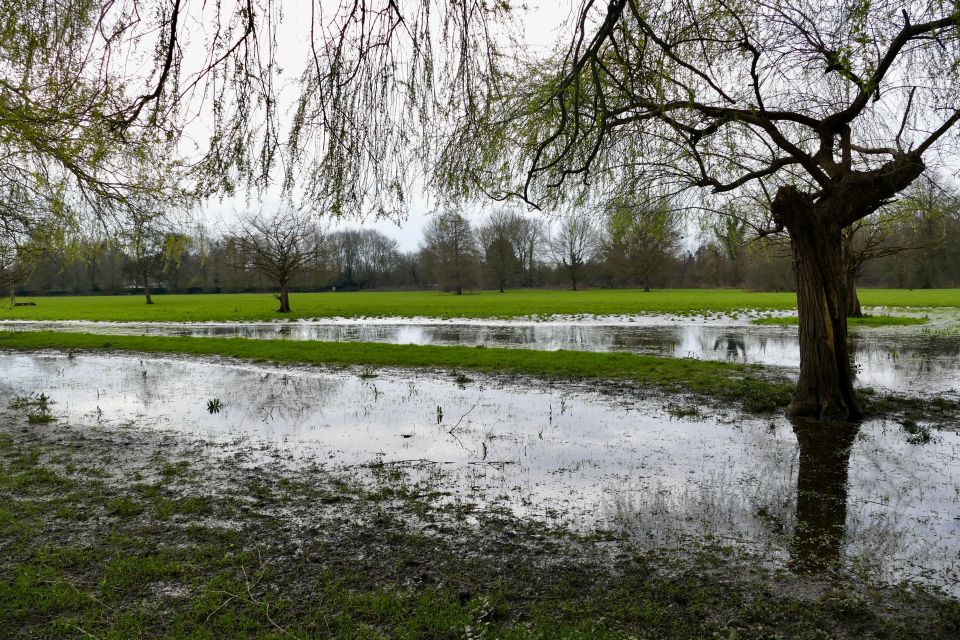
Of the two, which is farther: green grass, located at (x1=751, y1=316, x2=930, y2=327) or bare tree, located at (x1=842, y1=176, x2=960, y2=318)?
green grass, located at (x1=751, y1=316, x2=930, y2=327)

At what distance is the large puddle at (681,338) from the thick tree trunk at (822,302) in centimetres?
322

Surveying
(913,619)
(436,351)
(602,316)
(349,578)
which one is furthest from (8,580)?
(602,316)

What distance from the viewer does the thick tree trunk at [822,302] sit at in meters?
8.60

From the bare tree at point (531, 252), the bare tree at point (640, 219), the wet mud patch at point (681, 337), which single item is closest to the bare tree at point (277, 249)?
the wet mud patch at point (681, 337)

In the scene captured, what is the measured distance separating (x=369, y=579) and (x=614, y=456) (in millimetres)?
3693

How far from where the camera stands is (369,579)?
4.10 m

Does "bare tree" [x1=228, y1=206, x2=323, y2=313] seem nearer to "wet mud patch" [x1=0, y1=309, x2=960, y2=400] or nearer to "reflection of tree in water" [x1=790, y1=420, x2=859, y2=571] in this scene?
"wet mud patch" [x1=0, y1=309, x2=960, y2=400]

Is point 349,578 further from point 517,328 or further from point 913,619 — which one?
point 517,328

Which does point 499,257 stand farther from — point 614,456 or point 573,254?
point 614,456

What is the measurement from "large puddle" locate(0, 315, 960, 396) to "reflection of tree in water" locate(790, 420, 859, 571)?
164 inches

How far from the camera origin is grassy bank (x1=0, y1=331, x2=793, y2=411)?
1127 centimetres

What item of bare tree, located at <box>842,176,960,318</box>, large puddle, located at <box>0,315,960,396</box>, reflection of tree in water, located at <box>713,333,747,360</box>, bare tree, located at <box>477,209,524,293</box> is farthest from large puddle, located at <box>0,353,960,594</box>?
bare tree, located at <box>477,209,524,293</box>

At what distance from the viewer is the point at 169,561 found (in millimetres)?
4332

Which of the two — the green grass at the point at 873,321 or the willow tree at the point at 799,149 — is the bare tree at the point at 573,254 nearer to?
the green grass at the point at 873,321
